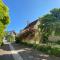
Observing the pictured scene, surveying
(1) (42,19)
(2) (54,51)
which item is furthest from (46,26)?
(2) (54,51)

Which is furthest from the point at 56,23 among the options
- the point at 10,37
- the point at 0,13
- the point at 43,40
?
the point at 10,37

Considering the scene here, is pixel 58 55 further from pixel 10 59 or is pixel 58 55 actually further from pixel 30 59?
pixel 10 59

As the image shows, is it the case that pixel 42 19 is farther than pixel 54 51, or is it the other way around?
pixel 42 19

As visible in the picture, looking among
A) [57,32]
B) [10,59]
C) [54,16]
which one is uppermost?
Result: [54,16]

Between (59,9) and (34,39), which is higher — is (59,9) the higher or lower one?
the higher one

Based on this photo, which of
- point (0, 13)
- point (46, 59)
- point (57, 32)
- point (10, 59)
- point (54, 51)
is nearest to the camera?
point (0, 13)

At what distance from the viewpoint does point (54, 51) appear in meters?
20.2

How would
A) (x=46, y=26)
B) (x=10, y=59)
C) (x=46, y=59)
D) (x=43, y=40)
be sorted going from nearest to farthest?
(x=46, y=59)
(x=10, y=59)
(x=46, y=26)
(x=43, y=40)

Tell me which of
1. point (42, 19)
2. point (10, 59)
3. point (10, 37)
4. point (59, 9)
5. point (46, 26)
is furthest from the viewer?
point (10, 37)

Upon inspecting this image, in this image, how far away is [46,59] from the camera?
55.6 ft

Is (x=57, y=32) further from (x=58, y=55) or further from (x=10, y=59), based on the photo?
(x=10, y=59)

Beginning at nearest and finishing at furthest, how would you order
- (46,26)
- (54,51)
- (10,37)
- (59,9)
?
(54,51), (59,9), (46,26), (10,37)

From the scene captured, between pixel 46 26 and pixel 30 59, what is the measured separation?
9311mm

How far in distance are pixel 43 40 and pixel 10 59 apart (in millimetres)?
19083
